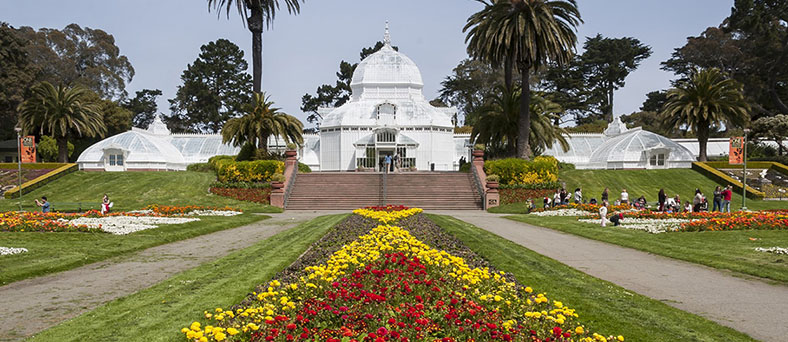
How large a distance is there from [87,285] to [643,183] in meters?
37.3

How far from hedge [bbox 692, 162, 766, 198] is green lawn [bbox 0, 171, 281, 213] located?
28.6 metres

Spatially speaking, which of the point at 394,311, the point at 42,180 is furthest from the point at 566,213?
the point at 42,180

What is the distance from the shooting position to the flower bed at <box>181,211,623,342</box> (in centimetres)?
540

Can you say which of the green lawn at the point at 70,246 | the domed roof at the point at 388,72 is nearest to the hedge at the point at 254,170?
the green lawn at the point at 70,246

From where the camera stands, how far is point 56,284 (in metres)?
10.0

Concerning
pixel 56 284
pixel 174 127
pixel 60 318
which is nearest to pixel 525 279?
pixel 60 318

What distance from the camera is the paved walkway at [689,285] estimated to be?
770cm

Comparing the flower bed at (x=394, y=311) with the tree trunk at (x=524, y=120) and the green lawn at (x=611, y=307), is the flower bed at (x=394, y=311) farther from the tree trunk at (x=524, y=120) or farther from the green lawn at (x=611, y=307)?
the tree trunk at (x=524, y=120)

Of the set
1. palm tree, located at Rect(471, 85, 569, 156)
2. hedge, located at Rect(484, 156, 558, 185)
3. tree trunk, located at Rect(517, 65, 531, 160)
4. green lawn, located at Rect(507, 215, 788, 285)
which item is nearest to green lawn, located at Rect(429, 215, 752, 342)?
green lawn, located at Rect(507, 215, 788, 285)

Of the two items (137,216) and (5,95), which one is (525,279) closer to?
(137,216)

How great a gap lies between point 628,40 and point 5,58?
2966 inches

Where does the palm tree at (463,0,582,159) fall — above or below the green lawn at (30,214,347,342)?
above

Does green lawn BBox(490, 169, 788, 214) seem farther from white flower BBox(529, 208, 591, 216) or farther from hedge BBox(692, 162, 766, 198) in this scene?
white flower BBox(529, 208, 591, 216)

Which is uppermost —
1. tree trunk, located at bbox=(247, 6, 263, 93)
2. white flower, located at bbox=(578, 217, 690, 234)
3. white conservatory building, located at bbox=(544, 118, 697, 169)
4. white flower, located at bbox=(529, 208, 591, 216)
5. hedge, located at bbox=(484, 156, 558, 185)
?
tree trunk, located at bbox=(247, 6, 263, 93)
